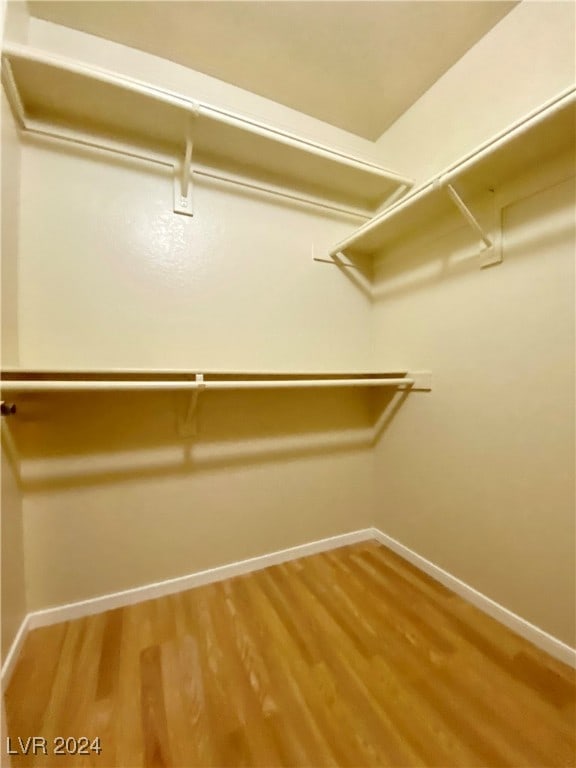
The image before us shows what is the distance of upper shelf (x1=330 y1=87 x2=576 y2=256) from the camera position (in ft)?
3.08

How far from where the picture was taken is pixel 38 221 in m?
1.23

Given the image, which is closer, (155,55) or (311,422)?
(155,55)

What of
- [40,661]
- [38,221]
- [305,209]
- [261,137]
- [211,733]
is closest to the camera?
[211,733]

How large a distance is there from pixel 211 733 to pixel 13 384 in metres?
1.11

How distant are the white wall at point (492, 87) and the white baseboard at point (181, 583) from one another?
78.4 inches

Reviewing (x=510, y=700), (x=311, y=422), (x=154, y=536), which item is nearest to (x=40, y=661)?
Answer: (x=154, y=536)

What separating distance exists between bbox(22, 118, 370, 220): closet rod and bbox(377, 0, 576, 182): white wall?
0.43m

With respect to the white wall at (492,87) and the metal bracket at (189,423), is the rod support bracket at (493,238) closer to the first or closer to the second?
the white wall at (492,87)

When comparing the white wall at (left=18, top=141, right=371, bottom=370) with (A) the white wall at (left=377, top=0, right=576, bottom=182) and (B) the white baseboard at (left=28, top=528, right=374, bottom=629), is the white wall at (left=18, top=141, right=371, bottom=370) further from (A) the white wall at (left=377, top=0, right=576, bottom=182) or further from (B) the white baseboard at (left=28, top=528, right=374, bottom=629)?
(B) the white baseboard at (left=28, top=528, right=374, bottom=629)

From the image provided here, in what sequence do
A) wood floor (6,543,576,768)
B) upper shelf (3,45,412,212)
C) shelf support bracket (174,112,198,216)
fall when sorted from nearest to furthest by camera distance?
wood floor (6,543,576,768), upper shelf (3,45,412,212), shelf support bracket (174,112,198,216)

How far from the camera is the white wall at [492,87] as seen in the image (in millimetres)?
1116

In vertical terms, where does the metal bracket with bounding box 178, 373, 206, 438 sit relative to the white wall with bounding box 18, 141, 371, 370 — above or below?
below

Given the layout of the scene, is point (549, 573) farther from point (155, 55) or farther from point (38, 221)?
point (155, 55)

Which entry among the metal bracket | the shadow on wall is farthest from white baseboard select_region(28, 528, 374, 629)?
the metal bracket
